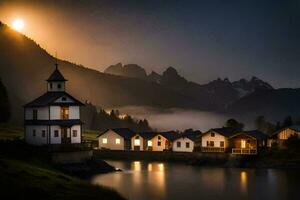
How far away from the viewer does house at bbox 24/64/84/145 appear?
8388 centimetres

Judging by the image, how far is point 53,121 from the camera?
276 feet

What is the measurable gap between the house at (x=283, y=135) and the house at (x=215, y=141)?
8.16 metres

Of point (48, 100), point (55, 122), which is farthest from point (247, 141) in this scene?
point (48, 100)

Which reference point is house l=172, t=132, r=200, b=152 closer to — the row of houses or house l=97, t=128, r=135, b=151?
the row of houses

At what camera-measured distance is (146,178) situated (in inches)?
2965

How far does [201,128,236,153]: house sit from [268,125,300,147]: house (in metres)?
8.16

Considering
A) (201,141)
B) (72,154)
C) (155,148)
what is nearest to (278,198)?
(72,154)

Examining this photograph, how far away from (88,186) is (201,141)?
61603 mm

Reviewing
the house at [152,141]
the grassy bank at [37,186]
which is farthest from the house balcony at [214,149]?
the grassy bank at [37,186]

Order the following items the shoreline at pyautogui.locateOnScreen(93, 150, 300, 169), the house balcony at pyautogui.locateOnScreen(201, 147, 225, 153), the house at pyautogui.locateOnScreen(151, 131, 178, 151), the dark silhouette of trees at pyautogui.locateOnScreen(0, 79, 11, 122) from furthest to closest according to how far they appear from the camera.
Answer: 1. the house at pyautogui.locateOnScreen(151, 131, 178, 151)
2. the house balcony at pyautogui.locateOnScreen(201, 147, 225, 153)
3. the dark silhouette of trees at pyautogui.locateOnScreen(0, 79, 11, 122)
4. the shoreline at pyautogui.locateOnScreen(93, 150, 300, 169)

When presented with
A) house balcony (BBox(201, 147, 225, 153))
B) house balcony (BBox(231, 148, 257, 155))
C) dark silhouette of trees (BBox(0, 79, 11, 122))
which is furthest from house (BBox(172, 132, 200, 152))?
dark silhouette of trees (BBox(0, 79, 11, 122))

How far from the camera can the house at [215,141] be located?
109150mm

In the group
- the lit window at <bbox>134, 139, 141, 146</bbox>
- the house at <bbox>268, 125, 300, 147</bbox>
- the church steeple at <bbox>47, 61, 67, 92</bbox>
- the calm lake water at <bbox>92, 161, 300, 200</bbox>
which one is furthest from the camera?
the lit window at <bbox>134, 139, 141, 146</bbox>

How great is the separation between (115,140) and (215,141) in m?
23.3
